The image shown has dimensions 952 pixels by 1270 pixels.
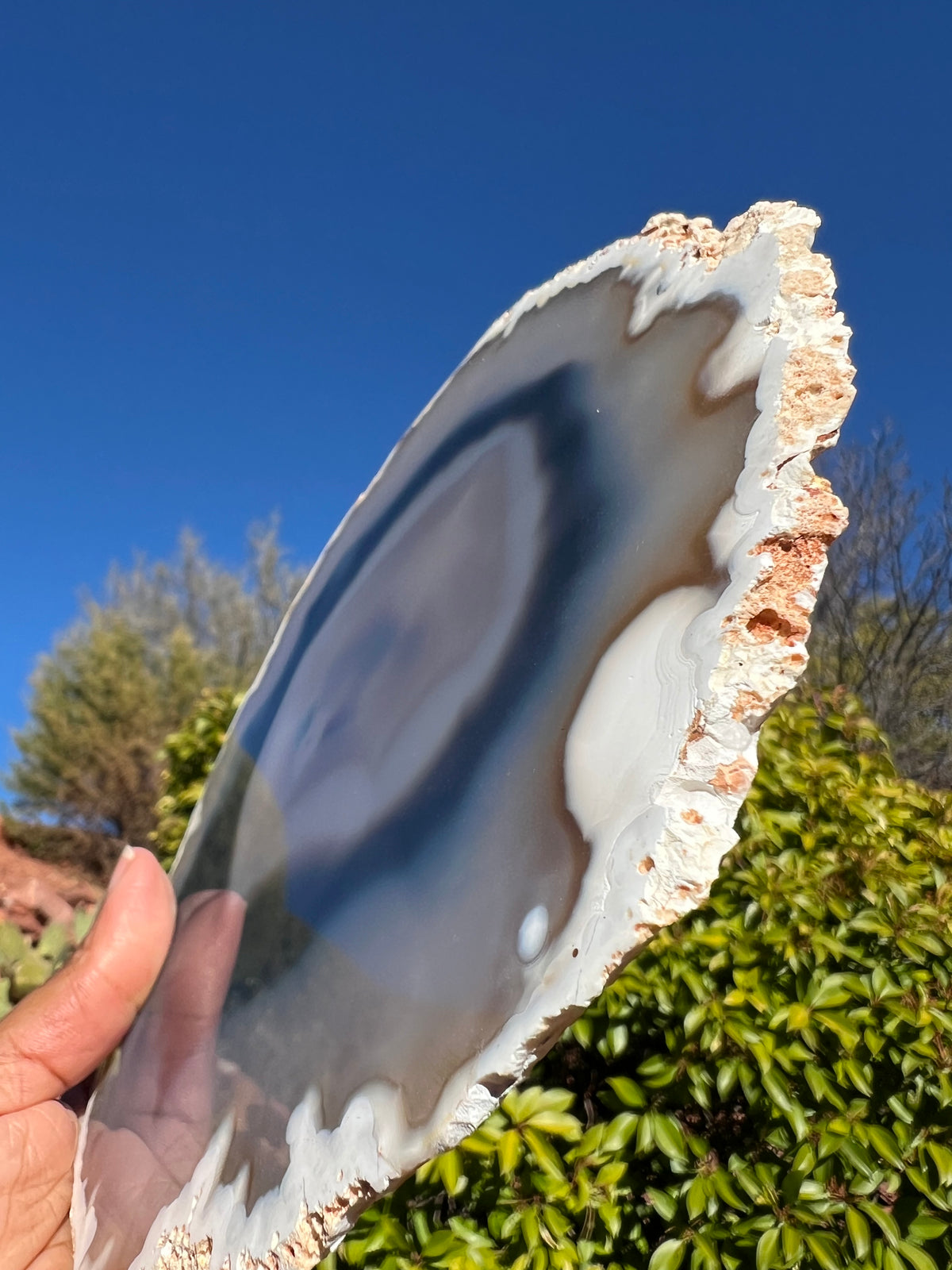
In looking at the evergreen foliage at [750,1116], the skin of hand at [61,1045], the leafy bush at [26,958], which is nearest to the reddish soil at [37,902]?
the leafy bush at [26,958]

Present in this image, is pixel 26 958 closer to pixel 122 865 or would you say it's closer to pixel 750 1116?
pixel 122 865

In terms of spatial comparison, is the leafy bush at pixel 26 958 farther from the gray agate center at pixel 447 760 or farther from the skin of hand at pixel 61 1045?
the gray agate center at pixel 447 760

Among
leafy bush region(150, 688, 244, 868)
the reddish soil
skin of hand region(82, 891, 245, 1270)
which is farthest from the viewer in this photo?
leafy bush region(150, 688, 244, 868)

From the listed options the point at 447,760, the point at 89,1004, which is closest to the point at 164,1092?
the point at 89,1004

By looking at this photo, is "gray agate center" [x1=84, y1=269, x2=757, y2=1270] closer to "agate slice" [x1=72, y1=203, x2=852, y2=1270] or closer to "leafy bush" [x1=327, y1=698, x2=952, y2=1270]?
"agate slice" [x1=72, y1=203, x2=852, y2=1270]

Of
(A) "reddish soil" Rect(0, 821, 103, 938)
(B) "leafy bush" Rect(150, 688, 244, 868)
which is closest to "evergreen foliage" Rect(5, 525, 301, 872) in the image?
(A) "reddish soil" Rect(0, 821, 103, 938)
